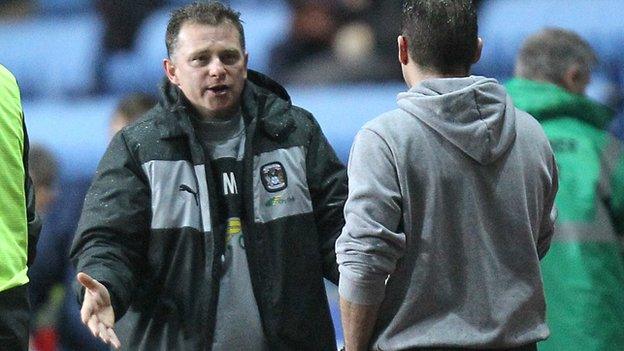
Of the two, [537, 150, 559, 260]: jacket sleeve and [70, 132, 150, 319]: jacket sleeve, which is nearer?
[537, 150, 559, 260]: jacket sleeve

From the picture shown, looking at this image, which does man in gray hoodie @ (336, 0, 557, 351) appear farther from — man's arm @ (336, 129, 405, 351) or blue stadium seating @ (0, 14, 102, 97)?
blue stadium seating @ (0, 14, 102, 97)

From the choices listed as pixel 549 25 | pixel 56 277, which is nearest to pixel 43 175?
pixel 56 277

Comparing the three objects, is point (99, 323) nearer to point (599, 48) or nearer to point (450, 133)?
point (450, 133)

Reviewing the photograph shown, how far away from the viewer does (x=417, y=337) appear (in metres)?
2.36

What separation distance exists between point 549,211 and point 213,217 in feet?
2.47

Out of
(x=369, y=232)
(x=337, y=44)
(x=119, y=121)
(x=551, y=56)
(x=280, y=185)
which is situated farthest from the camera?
(x=337, y=44)

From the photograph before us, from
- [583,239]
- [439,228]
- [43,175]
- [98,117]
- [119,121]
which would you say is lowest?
[43,175]

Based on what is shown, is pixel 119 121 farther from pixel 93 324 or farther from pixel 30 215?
pixel 93 324

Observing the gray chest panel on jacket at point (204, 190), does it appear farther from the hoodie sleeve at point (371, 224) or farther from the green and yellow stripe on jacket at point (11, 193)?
the hoodie sleeve at point (371, 224)

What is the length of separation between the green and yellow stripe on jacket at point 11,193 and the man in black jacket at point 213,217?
18 cm

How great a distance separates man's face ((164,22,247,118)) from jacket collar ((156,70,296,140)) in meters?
0.02

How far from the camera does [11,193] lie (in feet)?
8.41

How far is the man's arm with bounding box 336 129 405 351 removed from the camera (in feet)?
7.66

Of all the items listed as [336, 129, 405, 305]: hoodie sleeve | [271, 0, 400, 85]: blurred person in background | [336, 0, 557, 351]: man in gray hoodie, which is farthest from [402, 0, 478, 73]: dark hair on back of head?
[271, 0, 400, 85]: blurred person in background
